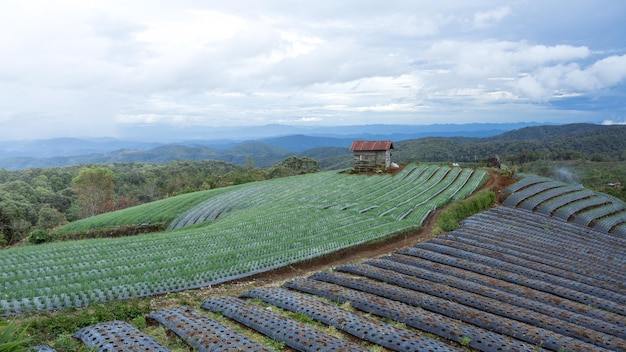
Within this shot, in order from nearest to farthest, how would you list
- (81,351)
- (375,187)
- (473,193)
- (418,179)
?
(81,351) → (473,193) → (375,187) → (418,179)

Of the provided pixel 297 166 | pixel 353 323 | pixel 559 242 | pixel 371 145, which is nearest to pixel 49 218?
pixel 297 166

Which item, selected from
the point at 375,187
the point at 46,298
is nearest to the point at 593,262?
the point at 375,187

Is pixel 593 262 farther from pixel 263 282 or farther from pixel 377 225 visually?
pixel 263 282

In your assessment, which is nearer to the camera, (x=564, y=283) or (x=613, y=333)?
(x=613, y=333)

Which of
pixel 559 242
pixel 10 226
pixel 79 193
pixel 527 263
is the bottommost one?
pixel 10 226

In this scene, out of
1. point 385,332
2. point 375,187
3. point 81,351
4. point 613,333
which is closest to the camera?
point 81,351

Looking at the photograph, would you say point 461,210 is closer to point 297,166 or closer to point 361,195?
point 361,195

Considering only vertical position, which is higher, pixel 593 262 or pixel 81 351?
pixel 81 351

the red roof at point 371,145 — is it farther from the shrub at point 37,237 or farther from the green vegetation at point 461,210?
the shrub at point 37,237
